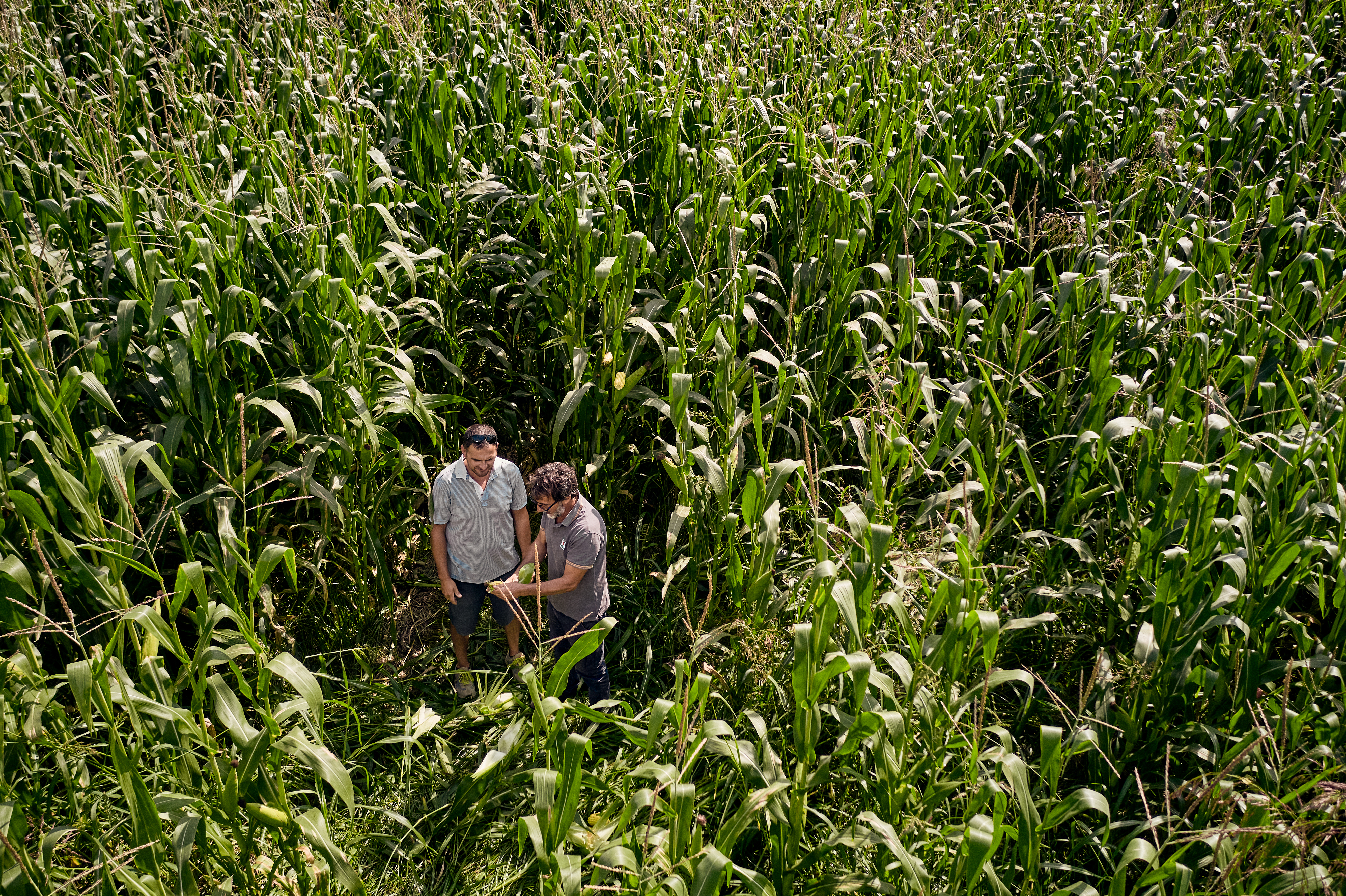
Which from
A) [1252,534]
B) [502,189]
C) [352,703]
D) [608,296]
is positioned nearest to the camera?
[1252,534]

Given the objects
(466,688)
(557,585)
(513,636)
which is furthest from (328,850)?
(513,636)

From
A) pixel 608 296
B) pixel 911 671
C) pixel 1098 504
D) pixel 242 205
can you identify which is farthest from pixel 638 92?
pixel 911 671

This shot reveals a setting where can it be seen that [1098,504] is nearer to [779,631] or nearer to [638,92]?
[779,631]

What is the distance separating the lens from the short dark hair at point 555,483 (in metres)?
3.04

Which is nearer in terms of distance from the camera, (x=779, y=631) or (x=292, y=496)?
(x=779, y=631)

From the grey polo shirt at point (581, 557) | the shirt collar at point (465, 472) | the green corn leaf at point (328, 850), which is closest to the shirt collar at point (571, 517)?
the grey polo shirt at point (581, 557)

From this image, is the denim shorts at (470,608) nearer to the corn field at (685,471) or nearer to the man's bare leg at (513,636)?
the man's bare leg at (513,636)

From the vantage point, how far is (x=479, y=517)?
10.9 feet

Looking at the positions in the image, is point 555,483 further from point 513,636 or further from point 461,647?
point 461,647

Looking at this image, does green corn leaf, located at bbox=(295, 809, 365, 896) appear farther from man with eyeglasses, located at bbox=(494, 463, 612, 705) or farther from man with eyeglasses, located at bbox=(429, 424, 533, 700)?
man with eyeglasses, located at bbox=(429, 424, 533, 700)

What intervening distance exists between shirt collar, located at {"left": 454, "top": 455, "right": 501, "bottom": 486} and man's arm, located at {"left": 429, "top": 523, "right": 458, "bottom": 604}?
0.22 m

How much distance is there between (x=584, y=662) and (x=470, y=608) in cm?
56

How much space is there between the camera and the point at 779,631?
10.8 ft

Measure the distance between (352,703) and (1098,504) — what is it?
10.4 feet
